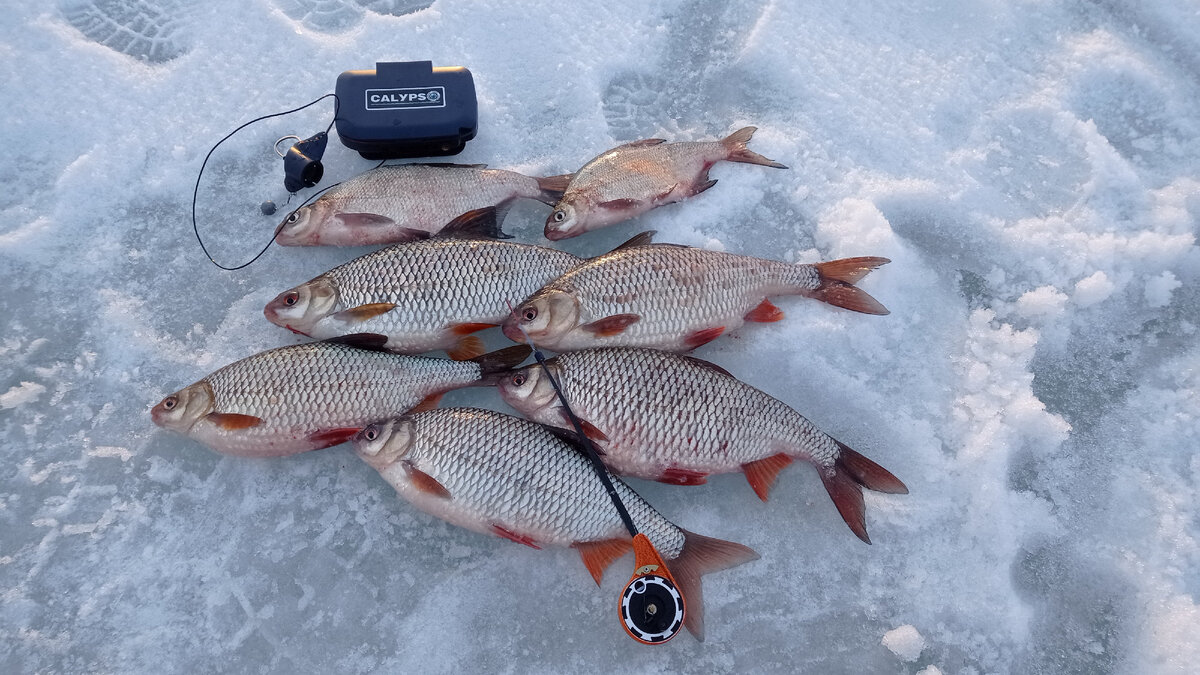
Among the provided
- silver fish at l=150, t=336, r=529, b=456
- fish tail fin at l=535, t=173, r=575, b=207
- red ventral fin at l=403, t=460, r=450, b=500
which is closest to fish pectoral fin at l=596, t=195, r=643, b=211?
fish tail fin at l=535, t=173, r=575, b=207

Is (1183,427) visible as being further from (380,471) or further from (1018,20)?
(380,471)

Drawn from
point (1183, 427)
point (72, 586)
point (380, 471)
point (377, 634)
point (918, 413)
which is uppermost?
point (1183, 427)

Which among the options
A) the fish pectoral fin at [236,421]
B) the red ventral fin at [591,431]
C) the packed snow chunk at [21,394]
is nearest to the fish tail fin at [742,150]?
the red ventral fin at [591,431]

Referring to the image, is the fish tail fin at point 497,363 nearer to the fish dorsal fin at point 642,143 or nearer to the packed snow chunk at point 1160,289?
the fish dorsal fin at point 642,143

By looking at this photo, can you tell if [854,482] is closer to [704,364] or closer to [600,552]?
[704,364]

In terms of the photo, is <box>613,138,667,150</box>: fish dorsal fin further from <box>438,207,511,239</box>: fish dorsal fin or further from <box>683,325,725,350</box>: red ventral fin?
<box>683,325,725,350</box>: red ventral fin

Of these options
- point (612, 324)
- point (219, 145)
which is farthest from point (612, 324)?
point (219, 145)

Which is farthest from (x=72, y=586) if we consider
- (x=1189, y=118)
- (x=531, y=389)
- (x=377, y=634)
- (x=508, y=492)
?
(x=1189, y=118)
